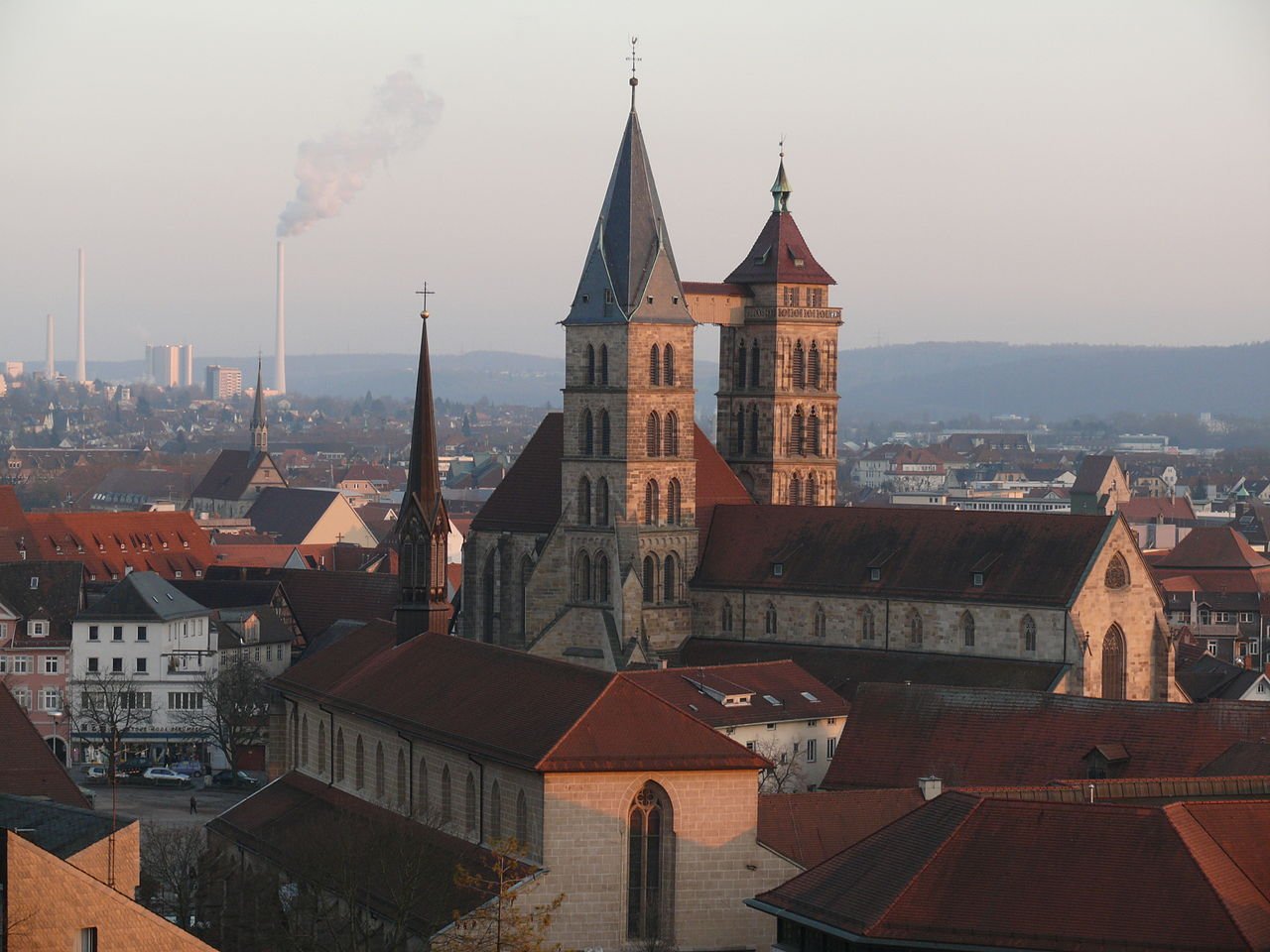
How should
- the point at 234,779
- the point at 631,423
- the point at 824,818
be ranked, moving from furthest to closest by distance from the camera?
1. the point at 234,779
2. the point at 631,423
3. the point at 824,818

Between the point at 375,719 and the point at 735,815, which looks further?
the point at 375,719

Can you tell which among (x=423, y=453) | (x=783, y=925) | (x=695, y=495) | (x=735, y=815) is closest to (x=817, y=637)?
(x=695, y=495)

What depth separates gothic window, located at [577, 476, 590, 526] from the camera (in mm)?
108188

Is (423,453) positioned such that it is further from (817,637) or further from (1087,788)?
(1087,788)

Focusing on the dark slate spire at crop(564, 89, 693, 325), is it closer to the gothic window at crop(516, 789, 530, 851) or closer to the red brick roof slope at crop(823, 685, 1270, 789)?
the red brick roof slope at crop(823, 685, 1270, 789)

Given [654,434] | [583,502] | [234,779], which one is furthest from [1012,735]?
[234,779]

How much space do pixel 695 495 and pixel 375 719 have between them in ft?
104

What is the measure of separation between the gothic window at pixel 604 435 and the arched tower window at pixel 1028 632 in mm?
18526

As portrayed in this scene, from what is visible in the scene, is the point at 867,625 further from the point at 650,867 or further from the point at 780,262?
the point at 650,867

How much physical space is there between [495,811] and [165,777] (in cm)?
4467

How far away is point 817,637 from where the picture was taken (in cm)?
10500

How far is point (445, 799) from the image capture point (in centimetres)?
7456

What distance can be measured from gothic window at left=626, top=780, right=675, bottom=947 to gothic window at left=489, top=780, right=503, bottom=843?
3864mm

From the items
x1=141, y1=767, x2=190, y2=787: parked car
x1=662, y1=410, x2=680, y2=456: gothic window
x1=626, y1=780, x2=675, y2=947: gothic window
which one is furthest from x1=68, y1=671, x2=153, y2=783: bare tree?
x1=626, y1=780, x2=675, y2=947: gothic window
